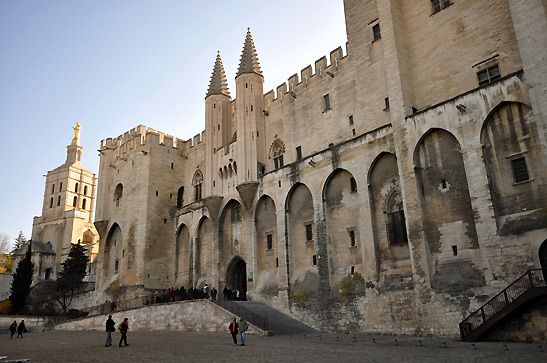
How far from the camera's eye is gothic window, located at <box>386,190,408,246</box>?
67.8 feet

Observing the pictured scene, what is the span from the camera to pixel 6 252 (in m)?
75.3

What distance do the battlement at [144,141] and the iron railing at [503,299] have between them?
27.4 meters

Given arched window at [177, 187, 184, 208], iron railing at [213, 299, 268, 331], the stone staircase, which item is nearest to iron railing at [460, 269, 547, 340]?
the stone staircase

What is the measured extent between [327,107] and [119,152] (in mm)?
21989

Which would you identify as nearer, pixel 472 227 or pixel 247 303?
pixel 472 227

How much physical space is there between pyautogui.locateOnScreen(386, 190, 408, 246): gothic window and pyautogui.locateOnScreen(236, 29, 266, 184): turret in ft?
34.9

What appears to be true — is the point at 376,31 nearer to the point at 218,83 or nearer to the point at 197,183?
→ the point at 218,83

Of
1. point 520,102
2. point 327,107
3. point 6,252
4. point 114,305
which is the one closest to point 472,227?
point 520,102

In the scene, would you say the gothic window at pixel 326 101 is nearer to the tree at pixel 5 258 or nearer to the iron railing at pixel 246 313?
the iron railing at pixel 246 313

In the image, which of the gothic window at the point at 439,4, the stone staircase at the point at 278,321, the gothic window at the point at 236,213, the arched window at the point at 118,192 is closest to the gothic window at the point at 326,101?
the gothic window at the point at 439,4

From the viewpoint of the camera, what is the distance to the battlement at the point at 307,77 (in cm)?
2784

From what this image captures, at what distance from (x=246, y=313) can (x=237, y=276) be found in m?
9.35

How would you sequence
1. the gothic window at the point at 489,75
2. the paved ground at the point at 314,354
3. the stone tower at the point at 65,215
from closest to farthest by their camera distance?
the paved ground at the point at 314,354
the gothic window at the point at 489,75
the stone tower at the point at 65,215

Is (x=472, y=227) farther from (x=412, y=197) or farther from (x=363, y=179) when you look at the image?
(x=363, y=179)
